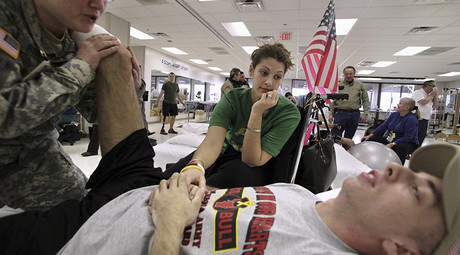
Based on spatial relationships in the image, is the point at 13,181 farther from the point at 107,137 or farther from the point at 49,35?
the point at 49,35

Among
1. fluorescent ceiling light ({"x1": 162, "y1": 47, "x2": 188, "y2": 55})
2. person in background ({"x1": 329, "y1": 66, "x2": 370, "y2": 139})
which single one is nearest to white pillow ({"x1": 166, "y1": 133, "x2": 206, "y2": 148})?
person in background ({"x1": 329, "y1": 66, "x2": 370, "y2": 139})

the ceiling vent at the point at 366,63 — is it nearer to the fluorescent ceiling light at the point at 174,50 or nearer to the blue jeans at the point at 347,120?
the blue jeans at the point at 347,120

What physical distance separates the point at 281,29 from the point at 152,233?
634cm

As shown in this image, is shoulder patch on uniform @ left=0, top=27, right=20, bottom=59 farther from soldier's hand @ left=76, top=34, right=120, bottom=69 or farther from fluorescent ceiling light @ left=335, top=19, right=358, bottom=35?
fluorescent ceiling light @ left=335, top=19, right=358, bottom=35

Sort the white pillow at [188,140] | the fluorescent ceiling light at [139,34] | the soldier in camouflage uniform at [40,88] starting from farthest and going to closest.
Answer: the fluorescent ceiling light at [139,34], the white pillow at [188,140], the soldier in camouflage uniform at [40,88]

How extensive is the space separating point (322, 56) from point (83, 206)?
187 centimetres

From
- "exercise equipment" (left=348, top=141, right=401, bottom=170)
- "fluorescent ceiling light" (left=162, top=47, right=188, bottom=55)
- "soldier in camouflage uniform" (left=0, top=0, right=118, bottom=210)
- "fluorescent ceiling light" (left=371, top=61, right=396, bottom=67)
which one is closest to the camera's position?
"soldier in camouflage uniform" (left=0, top=0, right=118, bottom=210)

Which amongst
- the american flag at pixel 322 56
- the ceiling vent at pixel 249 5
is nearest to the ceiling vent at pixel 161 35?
the ceiling vent at pixel 249 5

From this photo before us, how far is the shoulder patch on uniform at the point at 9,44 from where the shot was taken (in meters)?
Result: 0.74

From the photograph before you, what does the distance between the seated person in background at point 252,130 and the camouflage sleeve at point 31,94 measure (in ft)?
2.11

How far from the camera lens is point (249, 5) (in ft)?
15.7

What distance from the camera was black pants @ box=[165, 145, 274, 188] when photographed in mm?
1335

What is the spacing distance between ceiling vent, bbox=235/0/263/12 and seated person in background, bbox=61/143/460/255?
462cm

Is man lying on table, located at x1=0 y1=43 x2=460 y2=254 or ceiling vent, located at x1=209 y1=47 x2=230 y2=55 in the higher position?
ceiling vent, located at x1=209 y1=47 x2=230 y2=55
